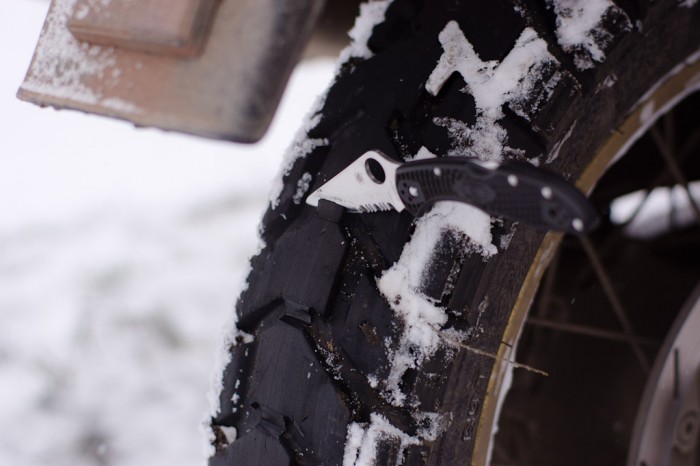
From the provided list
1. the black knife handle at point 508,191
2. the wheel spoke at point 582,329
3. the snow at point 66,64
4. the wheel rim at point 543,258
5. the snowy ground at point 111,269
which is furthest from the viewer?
the snowy ground at point 111,269

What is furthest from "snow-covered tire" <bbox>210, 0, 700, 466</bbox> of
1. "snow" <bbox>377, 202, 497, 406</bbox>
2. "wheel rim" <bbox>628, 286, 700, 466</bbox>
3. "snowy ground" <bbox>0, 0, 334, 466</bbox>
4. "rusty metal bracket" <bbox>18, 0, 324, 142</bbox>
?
"snowy ground" <bbox>0, 0, 334, 466</bbox>

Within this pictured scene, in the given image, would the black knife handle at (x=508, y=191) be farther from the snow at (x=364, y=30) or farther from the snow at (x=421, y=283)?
the snow at (x=364, y=30)

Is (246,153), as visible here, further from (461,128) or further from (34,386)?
(461,128)

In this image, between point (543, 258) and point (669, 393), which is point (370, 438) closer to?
point (543, 258)

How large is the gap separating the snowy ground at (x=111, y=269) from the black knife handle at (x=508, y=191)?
2.52 feet

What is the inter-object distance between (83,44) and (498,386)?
1.72 ft

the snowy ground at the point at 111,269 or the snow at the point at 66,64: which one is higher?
the snow at the point at 66,64

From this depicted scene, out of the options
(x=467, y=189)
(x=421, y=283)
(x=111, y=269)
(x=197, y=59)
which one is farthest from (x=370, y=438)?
(x=111, y=269)

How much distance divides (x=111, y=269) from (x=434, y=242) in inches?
66.2

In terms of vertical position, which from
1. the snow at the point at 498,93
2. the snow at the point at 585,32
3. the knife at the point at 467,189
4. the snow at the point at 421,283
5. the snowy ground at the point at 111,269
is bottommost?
the snowy ground at the point at 111,269

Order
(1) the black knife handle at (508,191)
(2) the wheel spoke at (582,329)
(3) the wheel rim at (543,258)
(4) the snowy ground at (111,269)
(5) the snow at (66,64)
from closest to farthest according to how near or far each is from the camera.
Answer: (1) the black knife handle at (508,191), (5) the snow at (66,64), (3) the wheel rim at (543,258), (2) the wheel spoke at (582,329), (4) the snowy ground at (111,269)

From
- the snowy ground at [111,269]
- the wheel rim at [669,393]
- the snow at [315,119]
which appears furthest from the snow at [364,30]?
the snowy ground at [111,269]

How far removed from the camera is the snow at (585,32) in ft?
2.11

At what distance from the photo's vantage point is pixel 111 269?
81.4 inches
